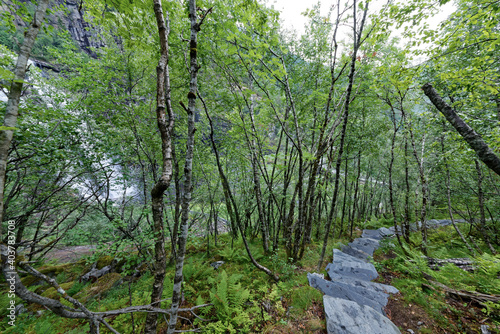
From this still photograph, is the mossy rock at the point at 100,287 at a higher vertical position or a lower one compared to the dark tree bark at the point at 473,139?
lower

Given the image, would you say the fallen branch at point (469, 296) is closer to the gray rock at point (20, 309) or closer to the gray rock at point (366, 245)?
the gray rock at point (366, 245)

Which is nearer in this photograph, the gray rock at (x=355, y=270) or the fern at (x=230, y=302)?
the fern at (x=230, y=302)

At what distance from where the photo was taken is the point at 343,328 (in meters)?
3.79

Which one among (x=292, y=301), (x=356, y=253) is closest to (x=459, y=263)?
(x=356, y=253)

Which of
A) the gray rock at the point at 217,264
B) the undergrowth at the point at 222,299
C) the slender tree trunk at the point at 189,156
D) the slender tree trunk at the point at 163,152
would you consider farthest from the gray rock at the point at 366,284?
the slender tree trunk at the point at 163,152

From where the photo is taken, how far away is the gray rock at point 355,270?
254 inches

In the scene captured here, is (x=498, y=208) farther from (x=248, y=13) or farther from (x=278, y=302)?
(x=248, y=13)

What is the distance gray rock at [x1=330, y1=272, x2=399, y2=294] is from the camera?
5.45 meters

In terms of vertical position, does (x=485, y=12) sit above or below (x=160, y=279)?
above

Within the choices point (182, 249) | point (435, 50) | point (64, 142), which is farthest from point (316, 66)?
point (64, 142)

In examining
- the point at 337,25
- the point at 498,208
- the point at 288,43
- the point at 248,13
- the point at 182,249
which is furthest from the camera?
the point at 498,208

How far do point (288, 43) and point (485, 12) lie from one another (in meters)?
5.48

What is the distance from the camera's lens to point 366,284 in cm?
575

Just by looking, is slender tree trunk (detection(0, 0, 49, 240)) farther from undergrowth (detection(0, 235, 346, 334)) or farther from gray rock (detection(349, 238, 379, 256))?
gray rock (detection(349, 238, 379, 256))
